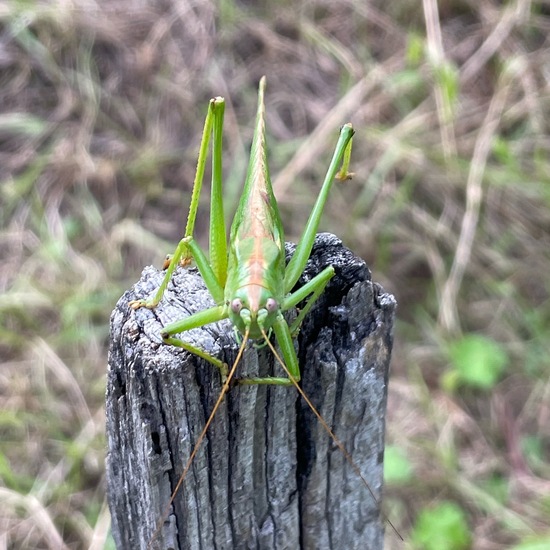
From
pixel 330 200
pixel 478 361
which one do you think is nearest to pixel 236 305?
pixel 478 361

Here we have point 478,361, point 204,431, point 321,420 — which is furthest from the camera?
point 478,361

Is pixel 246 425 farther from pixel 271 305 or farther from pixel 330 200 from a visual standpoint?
pixel 330 200

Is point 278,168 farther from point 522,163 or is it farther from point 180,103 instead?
point 522,163

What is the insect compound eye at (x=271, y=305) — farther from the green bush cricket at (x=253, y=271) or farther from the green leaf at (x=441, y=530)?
the green leaf at (x=441, y=530)

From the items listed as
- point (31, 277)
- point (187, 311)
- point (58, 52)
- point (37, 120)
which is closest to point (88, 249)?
point (31, 277)

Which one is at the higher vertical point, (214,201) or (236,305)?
(214,201)
